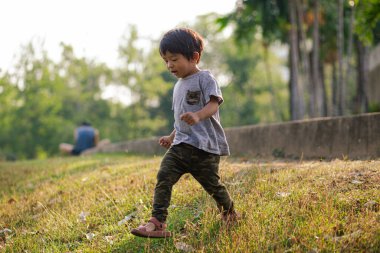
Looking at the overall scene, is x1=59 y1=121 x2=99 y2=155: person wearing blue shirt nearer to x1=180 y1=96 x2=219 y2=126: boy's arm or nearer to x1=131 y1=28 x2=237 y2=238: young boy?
x1=131 y1=28 x2=237 y2=238: young boy

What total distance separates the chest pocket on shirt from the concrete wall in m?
4.38

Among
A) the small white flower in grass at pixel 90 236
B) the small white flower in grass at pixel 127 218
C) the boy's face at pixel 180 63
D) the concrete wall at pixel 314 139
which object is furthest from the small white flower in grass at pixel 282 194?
the concrete wall at pixel 314 139

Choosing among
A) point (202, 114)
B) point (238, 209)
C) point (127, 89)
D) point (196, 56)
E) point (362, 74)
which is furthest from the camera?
point (127, 89)

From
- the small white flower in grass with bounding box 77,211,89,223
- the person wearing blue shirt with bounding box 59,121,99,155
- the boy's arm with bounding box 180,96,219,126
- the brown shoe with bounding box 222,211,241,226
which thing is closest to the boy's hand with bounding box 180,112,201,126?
the boy's arm with bounding box 180,96,219,126

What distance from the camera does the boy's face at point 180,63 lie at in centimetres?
414

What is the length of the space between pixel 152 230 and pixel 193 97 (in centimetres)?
121

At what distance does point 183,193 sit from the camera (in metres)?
5.70

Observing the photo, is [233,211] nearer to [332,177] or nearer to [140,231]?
[140,231]

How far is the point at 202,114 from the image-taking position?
391 cm

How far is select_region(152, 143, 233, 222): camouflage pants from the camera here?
4.13 m

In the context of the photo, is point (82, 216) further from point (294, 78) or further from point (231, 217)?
point (294, 78)

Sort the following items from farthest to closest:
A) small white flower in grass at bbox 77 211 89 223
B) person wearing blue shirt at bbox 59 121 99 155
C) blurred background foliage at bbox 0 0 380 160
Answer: blurred background foliage at bbox 0 0 380 160 → person wearing blue shirt at bbox 59 121 99 155 → small white flower in grass at bbox 77 211 89 223

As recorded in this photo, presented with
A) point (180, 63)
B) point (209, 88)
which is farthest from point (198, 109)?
point (180, 63)

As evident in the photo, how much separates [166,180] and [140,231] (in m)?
0.48
